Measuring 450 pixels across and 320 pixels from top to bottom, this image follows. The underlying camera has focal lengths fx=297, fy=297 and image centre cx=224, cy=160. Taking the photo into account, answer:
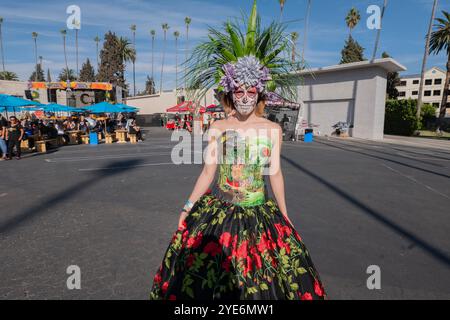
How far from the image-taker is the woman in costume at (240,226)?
2.02 m

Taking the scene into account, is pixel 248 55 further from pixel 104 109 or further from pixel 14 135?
pixel 104 109

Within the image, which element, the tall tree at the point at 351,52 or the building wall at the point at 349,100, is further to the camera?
the tall tree at the point at 351,52

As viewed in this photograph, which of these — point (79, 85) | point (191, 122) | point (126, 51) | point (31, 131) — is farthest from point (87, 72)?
point (31, 131)

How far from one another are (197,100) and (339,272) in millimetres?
2637

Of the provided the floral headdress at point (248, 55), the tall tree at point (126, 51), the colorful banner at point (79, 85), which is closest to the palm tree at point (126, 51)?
the tall tree at point (126, 51)

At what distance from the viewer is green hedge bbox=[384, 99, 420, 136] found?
28094 millimetres

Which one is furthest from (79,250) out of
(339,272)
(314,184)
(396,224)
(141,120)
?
(141,120)

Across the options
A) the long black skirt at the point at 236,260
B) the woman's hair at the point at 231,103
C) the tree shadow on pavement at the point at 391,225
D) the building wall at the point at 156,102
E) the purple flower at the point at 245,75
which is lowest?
the tree shadow on pavement at the point at 391,225

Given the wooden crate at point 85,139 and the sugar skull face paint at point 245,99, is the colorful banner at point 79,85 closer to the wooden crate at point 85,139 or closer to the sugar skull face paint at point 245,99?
the wooden crate at point 85,139

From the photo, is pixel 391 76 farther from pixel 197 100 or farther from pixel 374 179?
pixel 197 100

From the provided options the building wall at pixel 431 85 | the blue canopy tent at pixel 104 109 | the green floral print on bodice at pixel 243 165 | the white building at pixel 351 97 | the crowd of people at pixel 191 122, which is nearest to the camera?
the green floral print on bodice at pixel 243 165

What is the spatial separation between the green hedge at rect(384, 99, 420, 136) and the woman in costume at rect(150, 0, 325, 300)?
30979mm

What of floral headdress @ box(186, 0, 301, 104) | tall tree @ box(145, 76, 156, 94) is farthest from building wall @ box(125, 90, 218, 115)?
tall tree @ box(145, 76, 156, 94)

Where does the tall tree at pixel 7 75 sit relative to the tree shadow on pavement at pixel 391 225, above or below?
above
